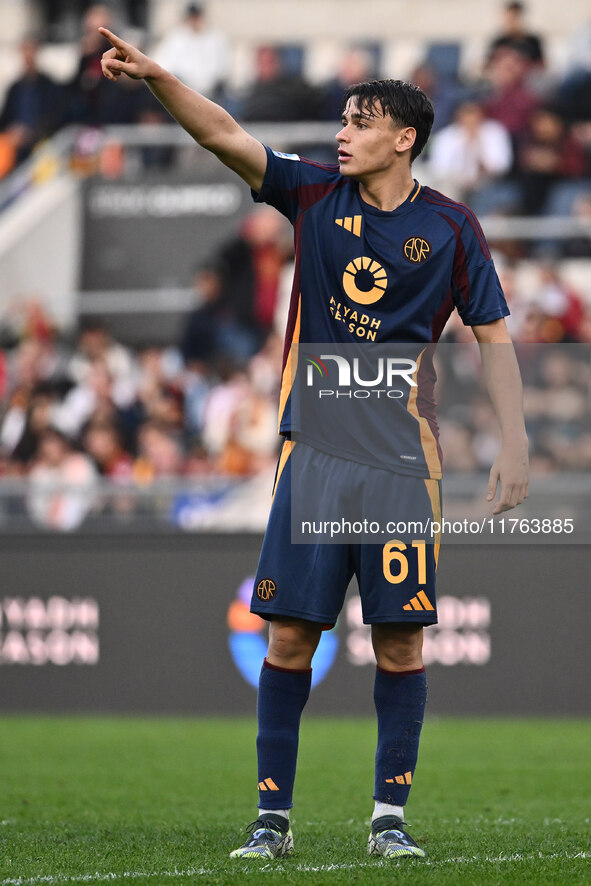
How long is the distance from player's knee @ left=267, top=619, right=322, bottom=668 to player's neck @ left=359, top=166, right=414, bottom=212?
1226 mm

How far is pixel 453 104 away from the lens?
12.1 meters

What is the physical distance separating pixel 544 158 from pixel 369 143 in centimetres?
800

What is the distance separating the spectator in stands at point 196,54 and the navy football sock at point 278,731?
401 inches

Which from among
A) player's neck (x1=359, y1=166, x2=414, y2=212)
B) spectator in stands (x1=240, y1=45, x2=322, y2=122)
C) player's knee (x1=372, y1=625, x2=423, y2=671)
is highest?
spectator in stands (x1=240, y1=45, x2=322, y2=122)

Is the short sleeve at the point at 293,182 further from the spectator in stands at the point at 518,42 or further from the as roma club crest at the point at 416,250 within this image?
the spectator in stands at the point at 518,42

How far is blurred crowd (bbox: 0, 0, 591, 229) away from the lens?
460 inches

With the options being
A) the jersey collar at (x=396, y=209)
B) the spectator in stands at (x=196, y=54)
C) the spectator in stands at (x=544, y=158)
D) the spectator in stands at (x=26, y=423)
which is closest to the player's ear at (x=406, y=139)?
the jersey collar at (x=396, y=209)

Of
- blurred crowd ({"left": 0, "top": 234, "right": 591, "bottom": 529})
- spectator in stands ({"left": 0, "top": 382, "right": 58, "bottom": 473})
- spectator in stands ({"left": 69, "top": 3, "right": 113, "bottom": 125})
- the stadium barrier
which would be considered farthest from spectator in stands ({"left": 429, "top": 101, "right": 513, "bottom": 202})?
the stadium barrier

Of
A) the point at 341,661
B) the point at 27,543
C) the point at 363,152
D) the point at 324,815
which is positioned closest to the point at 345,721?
Answer: the point at 341,661

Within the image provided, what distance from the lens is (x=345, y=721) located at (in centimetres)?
891

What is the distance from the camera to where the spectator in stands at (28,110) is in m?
13.7

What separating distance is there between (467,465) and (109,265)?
4839mm

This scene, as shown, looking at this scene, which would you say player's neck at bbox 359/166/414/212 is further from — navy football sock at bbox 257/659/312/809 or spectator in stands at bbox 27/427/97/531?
spectator in stands at bbox 27/427/97/531

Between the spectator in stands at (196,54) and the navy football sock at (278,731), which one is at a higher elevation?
the spectator in stands at (196,54)
